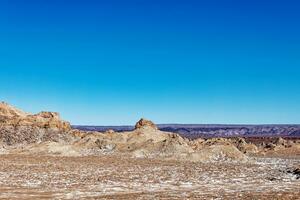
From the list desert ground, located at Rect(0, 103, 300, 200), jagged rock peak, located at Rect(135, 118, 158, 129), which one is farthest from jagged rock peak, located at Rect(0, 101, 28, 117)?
jagged rock peak, located at Rect(135, 118, 158, 129)

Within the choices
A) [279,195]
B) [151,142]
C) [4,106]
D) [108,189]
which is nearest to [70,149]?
[151,142]

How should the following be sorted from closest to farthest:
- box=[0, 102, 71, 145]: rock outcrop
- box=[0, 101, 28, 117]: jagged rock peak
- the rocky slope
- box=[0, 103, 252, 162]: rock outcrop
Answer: box=[0, 103, 252, 162]: rock outcrop
the rocky slope
box=[0, 102, 71, 145]: rock outcrop
box=[0, 101, 28, 117]: jagged rock peak

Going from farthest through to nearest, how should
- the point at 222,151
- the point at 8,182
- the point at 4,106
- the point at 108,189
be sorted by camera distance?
1. the point at 4,106
2. the point at 222,151
3. the point at 8,182
4. the point at 108,189

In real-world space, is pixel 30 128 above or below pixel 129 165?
above

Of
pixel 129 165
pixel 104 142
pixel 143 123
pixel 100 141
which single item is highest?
pixel 143 123

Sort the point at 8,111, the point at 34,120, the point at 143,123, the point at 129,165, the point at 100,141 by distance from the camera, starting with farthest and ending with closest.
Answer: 1. the point at 8,111
2. the point at 34,120
3. the point at 143,123
4. the point at 100,141
5. the point at 129,165

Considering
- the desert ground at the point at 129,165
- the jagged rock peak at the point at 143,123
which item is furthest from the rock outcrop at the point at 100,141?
the desert ground at the point at 129,165

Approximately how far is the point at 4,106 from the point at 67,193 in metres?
91.7

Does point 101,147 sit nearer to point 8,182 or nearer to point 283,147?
point 283,147

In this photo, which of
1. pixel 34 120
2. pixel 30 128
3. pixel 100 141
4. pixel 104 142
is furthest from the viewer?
pixel 34 120

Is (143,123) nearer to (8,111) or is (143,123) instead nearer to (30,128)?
(30,128)

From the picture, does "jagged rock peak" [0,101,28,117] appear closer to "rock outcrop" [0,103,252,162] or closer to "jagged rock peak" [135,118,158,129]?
"rock outcrop" [0,103,252,162]

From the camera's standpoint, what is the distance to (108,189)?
27.6 metres

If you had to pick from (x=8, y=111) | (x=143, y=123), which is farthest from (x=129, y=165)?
(x=8, y=111)
